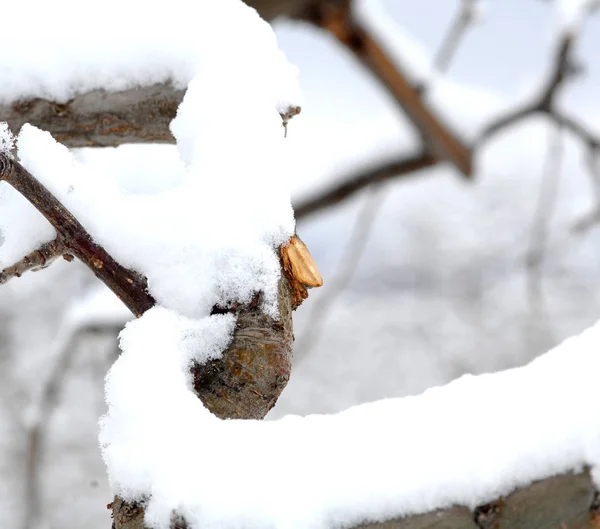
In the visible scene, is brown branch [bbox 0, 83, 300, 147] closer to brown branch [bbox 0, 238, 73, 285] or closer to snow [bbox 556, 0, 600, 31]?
brown branch [bbox 0, 238, 73, 285]

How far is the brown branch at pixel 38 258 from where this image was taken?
0.44 meters

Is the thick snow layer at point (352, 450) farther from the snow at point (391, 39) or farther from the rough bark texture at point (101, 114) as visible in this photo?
the snow at point (391, 39)

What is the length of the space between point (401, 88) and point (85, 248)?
62.9 inches

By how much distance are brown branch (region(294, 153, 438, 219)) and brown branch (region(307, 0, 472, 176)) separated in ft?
0.34

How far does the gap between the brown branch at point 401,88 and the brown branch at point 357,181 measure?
10 cm

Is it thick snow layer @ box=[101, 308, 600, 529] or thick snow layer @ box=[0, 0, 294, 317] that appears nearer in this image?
thick snow layer @ box=[101, 308, 600, 529]

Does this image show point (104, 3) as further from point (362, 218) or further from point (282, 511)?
point (362, 218)

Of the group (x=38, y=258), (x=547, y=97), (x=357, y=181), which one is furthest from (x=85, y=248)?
(x=547, y=97)

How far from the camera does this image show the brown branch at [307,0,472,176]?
186 centimetres

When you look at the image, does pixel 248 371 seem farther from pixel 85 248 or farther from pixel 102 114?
pixel 102 114

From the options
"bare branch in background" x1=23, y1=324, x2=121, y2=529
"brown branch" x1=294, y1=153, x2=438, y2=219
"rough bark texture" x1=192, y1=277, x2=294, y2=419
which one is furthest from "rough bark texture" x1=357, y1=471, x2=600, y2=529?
"brown branch" x1=294, y1=153, x2=438, y2=219

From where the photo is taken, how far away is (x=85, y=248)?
43cm

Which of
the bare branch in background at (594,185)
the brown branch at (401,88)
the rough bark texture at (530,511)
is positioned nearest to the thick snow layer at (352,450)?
the rough bark texture at (530,511)

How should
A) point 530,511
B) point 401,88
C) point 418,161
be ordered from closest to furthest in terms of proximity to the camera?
point 530,511
point 401,88
point 418,161
